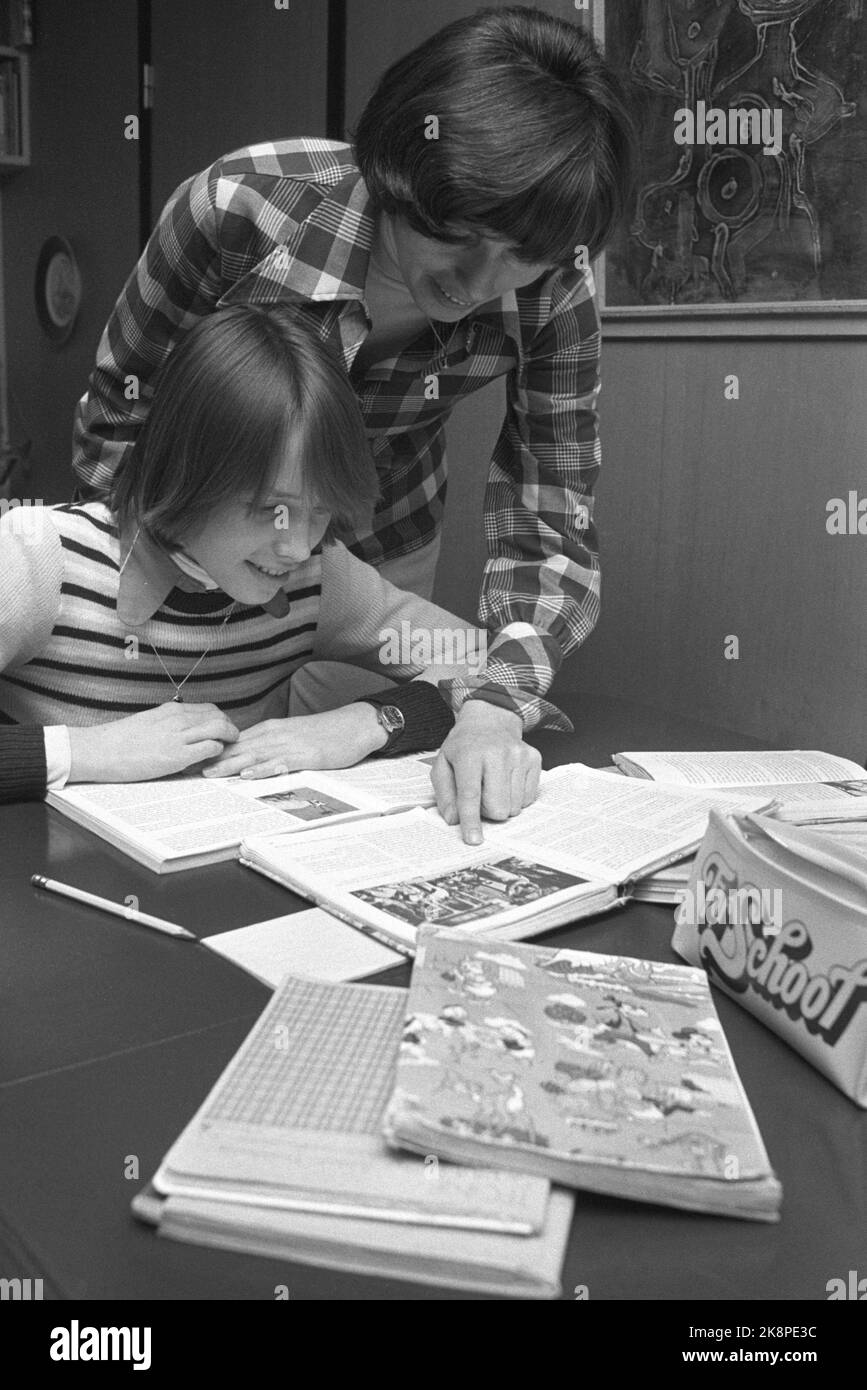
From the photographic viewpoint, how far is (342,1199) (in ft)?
1.71

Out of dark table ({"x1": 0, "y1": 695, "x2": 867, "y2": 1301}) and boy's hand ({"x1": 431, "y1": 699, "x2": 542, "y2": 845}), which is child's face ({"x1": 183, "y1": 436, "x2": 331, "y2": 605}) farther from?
dark table ({"x1": 0, "y1": 695, "x2": 867, "y2": 1301})

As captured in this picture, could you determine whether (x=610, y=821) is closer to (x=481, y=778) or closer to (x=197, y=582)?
(x=481, y=778)

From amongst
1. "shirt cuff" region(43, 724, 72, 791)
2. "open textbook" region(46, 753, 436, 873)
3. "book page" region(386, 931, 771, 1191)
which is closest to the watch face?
"open textbook" region(46, 753, 436, 873)

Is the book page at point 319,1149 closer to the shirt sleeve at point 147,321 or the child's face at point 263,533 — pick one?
the child's face at point 263,533

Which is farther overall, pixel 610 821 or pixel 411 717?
pixel 411 717

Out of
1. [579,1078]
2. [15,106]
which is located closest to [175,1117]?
[579,1078]

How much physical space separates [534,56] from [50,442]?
3376 millimetres

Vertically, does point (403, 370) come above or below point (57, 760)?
above

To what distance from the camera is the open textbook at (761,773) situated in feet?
3.94

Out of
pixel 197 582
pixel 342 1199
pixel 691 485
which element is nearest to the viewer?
pixel 342 1199

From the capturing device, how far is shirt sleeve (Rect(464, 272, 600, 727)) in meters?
1.43

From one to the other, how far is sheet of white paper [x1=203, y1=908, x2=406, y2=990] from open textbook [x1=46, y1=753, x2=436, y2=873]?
14cm

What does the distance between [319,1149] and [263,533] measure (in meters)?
0.77
